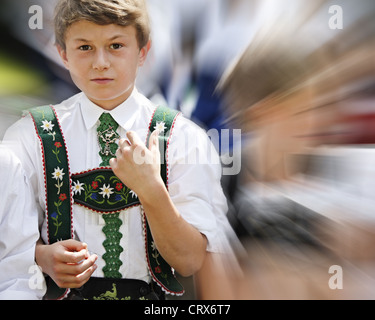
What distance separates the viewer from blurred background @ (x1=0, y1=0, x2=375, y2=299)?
1.11 metres

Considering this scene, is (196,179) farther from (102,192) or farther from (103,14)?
(103,14)

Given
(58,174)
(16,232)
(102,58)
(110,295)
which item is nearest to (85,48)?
(102,58)

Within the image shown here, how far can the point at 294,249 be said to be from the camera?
1188 millimetres

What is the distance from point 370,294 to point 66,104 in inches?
33.4

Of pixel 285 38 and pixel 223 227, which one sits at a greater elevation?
pixel 285 38

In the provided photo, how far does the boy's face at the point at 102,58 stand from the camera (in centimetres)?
104

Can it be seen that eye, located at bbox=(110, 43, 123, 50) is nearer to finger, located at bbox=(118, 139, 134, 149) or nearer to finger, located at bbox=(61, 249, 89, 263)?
finger, located at bbox=(118, 139, 134, 149)

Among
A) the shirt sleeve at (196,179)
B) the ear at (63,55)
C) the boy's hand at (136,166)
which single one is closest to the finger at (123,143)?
the boy's hand at (136,166)

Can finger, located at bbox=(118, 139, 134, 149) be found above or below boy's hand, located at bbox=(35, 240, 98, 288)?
above

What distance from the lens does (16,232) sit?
1049 mm

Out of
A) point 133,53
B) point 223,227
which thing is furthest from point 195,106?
point 223,227

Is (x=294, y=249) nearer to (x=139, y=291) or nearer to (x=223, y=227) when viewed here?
(x=223, y=227)

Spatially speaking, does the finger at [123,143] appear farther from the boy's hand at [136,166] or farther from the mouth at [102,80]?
the mouth at [102,80]

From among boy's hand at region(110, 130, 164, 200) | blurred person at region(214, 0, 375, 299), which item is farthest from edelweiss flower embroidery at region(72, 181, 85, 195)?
blurred person at region(214, 0, 375, 299)
